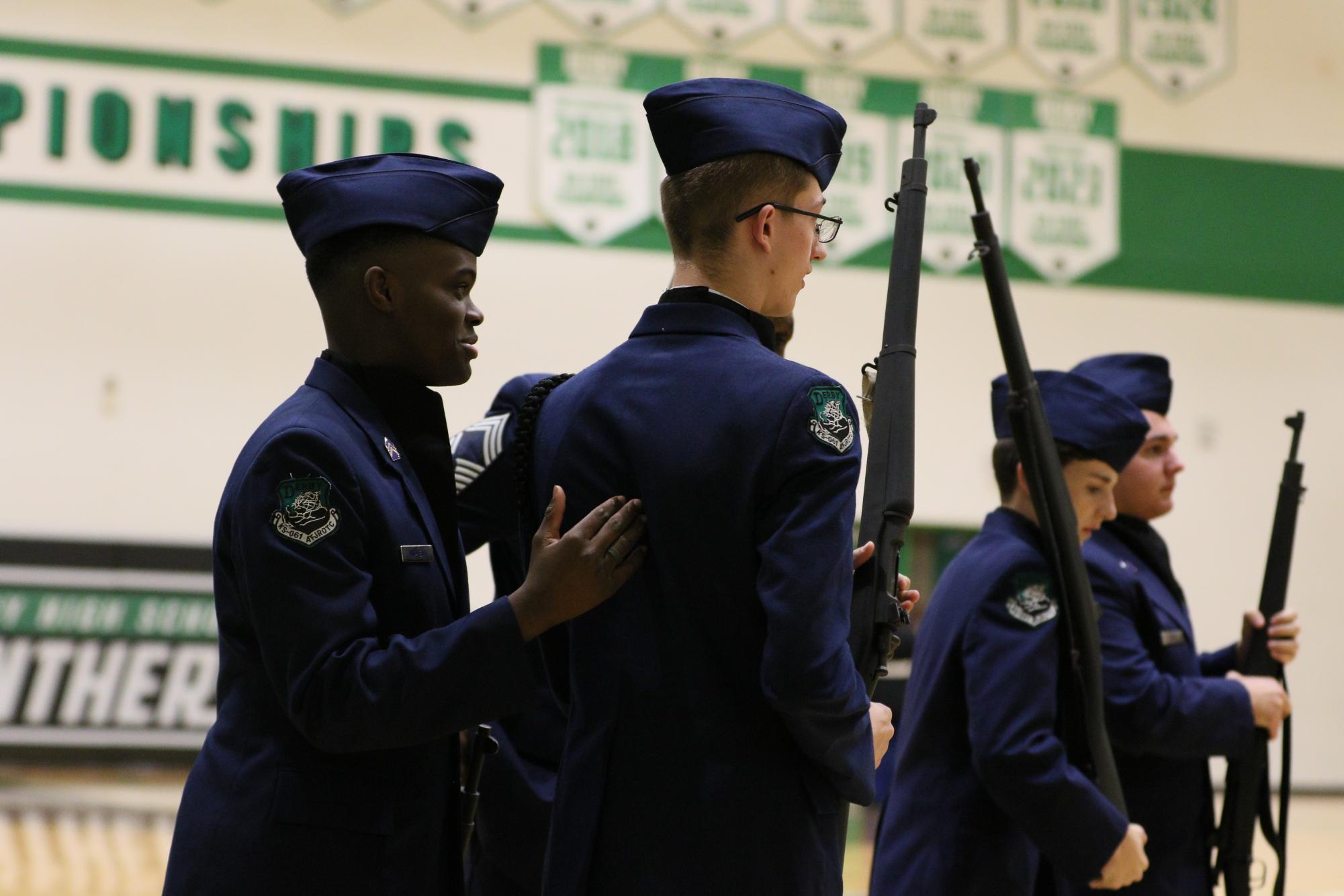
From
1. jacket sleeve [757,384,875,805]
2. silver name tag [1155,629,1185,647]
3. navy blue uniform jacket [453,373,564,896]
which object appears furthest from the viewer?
silver name tag [1155,629,1185,647]

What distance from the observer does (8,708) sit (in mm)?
6480

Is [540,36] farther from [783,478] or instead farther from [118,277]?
[783,478]

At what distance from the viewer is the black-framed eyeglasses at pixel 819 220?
5.38 feet

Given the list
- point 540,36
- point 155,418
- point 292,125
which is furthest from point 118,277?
point 540,36

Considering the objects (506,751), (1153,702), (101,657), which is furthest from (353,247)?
(101,657)

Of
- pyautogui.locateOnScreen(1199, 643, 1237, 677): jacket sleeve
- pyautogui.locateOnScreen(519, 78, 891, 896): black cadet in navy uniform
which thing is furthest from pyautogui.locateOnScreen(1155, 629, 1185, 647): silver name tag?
pyautogui.locateOnScreen(519, 78, 891, 896): black cadet in navy uniform

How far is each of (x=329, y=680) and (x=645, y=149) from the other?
6022mm

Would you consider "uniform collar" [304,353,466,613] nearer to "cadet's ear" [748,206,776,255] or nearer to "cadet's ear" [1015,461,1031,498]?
"cadet's ear" [748,206,776,255]

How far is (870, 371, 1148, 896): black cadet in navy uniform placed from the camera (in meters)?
2.54

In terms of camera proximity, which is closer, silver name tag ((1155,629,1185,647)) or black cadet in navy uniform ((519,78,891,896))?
black cadet in navy uniform ((519,78,891,896))

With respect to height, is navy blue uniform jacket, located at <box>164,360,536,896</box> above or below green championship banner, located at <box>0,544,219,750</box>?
above

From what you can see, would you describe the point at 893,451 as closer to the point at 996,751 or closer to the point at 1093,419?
the point at 996,751

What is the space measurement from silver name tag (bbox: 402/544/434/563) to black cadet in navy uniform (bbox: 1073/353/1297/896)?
1680 mm

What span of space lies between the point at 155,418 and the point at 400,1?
7.93 ft
